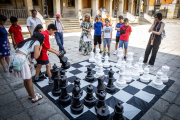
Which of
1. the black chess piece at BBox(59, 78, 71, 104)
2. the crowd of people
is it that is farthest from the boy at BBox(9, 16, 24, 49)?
the black chess piece at BBox(59, 78, 71, 104)

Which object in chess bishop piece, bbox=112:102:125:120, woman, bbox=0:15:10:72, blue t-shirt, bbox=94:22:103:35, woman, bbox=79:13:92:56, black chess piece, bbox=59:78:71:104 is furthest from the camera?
blue t-shirt, bbox=94:22:103:35

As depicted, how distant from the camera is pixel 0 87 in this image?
281 cm

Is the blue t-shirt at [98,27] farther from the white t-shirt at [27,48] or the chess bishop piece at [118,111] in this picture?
the chess bishop piece at [118,111]

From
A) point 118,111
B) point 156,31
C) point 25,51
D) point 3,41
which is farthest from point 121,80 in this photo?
point 3,41

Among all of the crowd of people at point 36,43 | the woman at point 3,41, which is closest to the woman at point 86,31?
the crowd of people at point 36,43

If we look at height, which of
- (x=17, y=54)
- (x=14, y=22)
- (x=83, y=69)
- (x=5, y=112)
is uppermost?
(x=14, y=22)

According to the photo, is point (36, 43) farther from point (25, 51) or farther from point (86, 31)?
point (86, 31)

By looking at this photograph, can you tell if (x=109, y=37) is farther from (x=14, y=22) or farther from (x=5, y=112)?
(x=5, y=112)

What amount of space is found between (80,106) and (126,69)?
4.86ft

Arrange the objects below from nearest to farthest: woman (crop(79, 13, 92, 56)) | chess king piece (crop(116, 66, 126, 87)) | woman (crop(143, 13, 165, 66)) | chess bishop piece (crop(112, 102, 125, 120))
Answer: chess bishop piece (crop(112, 102, 125, 120)) < chess king piece (crop(116, 66, 126, 87)) < woman (crop(143, 13, 165, 66)) < woman (crop(79, 13, 92, 56))

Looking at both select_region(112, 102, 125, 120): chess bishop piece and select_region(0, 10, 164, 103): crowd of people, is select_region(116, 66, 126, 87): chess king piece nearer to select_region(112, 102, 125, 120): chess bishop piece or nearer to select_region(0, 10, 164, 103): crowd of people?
select_region(112, 102, 125, 120): chess bishop piece

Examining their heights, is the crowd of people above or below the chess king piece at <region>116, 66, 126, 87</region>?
above

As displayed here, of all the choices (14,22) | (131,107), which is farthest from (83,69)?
(14,22)

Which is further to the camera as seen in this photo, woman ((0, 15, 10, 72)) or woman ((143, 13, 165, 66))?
woman ((143, 13, 165, 66))
